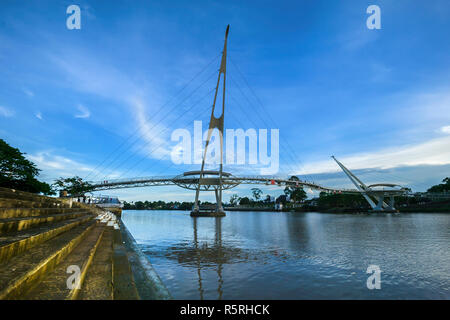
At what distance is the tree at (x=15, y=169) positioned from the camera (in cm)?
2739

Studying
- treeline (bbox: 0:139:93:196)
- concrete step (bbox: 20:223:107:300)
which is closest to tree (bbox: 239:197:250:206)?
treeline (bbox: 0:139:93:196)

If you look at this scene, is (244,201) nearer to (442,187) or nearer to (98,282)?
(442,187)

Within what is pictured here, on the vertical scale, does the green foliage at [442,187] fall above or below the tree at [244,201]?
above

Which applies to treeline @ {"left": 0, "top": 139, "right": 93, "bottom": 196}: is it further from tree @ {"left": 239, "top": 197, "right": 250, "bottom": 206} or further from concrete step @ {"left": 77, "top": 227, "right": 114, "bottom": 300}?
tree @ {"left": 239, "top": 197, "right": 250, "bottom": 206}

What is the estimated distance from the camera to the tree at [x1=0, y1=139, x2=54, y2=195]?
27.4 meters

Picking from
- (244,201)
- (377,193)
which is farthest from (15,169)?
(244,201)

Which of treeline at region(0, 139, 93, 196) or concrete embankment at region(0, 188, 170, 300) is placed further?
treeline at region(0, 139, 93, 196)

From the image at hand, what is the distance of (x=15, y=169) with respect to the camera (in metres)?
28.3

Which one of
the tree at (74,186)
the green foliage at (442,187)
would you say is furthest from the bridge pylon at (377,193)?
the tree at (74,186)

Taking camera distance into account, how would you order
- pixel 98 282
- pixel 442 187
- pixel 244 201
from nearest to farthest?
pixel 98 282
pixel 442 187
pixel 244 201

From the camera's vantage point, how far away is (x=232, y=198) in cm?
19488

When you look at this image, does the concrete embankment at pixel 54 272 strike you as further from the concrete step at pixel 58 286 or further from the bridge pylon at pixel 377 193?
the bridge pylon at pixel 377 193
